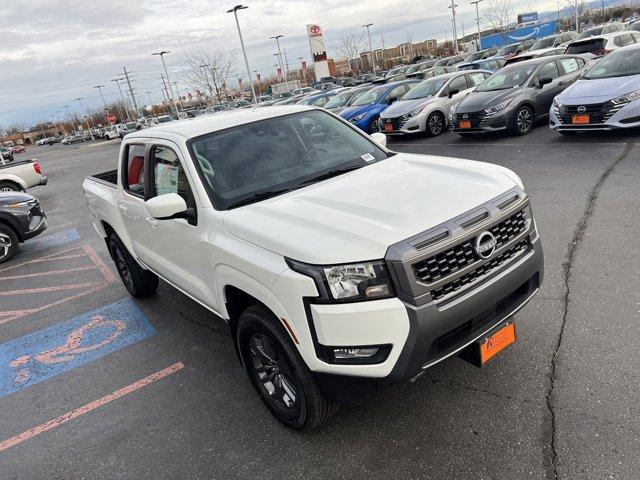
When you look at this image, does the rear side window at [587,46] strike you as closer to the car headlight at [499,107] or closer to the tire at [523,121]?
the tire at [523,121]

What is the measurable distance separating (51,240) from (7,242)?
1135 millimetres

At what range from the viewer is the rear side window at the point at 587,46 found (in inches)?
625

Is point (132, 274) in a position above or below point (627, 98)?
below

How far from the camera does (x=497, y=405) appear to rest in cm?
308

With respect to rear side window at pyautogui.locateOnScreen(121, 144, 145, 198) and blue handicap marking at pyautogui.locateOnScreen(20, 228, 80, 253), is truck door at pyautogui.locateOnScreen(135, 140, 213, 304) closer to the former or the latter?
rear side window at pyautogui.locateOnScreen(121, 144, 145, 198)

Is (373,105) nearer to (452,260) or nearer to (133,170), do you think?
(133,170)

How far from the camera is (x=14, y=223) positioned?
29.7 ft

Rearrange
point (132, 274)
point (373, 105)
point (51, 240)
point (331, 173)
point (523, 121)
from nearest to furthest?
point (331, 173), point (132, 274), point (51, 240), point (523, 121), point (373, 105)

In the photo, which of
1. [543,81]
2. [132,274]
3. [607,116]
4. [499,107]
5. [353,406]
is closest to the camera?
[353,406]

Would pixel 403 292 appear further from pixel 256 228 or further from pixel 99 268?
pixel 99 268

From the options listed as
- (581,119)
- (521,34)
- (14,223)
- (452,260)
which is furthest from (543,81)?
(521,34)

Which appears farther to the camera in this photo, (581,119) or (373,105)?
(373,105)

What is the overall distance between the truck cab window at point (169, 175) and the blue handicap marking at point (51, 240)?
6.67 meters

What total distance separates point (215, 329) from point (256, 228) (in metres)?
2.20
